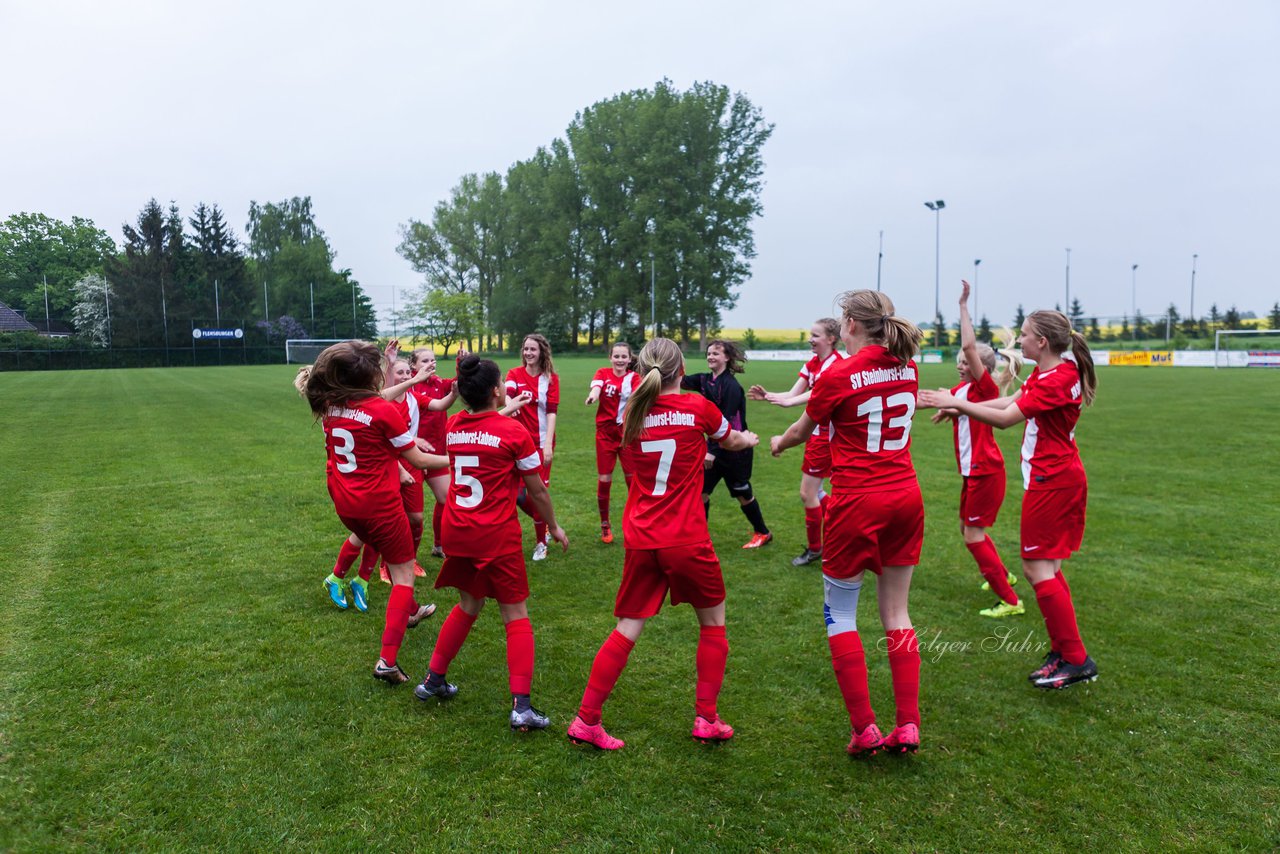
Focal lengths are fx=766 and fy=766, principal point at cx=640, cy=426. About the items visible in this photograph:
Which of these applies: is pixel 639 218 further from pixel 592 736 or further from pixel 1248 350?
pixel 592 736

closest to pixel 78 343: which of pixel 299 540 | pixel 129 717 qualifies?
pixel 299 540

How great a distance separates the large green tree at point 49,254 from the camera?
212 feet

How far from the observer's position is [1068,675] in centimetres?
442

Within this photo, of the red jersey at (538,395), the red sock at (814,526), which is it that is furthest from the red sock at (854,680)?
the red jersey at (538,395)

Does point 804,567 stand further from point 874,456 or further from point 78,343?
point 78,343

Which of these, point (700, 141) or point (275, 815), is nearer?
point (275, 815)

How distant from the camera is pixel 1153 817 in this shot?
3275mm

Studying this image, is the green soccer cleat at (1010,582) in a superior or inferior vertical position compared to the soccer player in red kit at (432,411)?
inferior

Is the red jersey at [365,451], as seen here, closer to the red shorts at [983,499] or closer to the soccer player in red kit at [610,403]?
the soccer player in red kit at [610,403]

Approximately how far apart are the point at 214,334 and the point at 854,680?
2366 inches

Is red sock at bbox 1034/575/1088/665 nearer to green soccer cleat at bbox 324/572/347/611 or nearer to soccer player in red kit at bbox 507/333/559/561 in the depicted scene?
soccer player in red kit at bbox 507/333/559/561

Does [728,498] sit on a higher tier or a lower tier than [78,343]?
lower

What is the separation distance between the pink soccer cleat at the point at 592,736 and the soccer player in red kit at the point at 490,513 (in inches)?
10.6

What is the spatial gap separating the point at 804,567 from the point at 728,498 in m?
3.07
